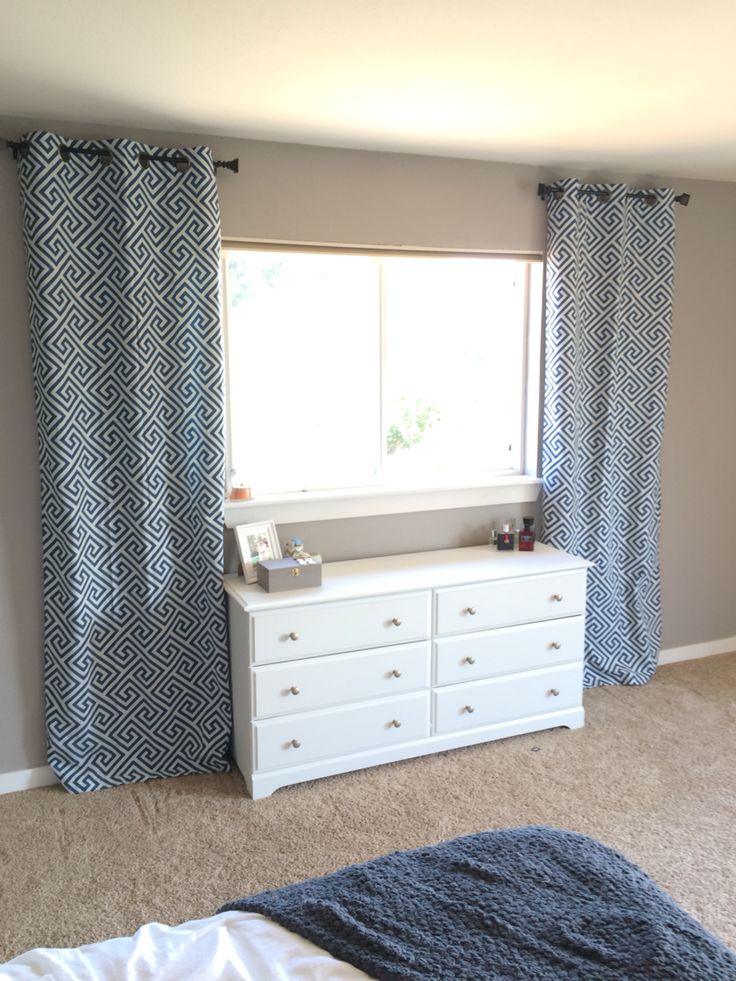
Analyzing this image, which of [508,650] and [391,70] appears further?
[508,650]

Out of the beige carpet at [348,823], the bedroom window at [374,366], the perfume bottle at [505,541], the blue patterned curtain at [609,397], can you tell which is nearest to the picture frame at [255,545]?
the bedroom window at [374,366]

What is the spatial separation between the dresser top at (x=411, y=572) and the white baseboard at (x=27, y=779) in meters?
0.94

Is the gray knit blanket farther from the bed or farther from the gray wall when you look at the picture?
the gray wall

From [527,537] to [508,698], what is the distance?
688 millimetres

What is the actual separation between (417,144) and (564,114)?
1.98 ft

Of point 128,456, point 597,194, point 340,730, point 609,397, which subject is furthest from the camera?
point 609,397

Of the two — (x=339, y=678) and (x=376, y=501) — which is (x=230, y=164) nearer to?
(x=376, y=501)

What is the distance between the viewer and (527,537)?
3.47 meters

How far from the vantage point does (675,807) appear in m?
2.81

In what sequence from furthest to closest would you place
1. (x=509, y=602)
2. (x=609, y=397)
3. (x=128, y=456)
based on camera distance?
(x=609, y=397) → (x=509, y=602) → (x=128, y=456)

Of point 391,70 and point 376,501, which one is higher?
point 391,70

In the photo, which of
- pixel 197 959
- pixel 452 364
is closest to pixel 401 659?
pixel 452 364

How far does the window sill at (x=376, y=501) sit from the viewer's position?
3141 mm

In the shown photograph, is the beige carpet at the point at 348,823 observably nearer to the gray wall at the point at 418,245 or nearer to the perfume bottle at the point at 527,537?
the gray wall at the point at 418,245
